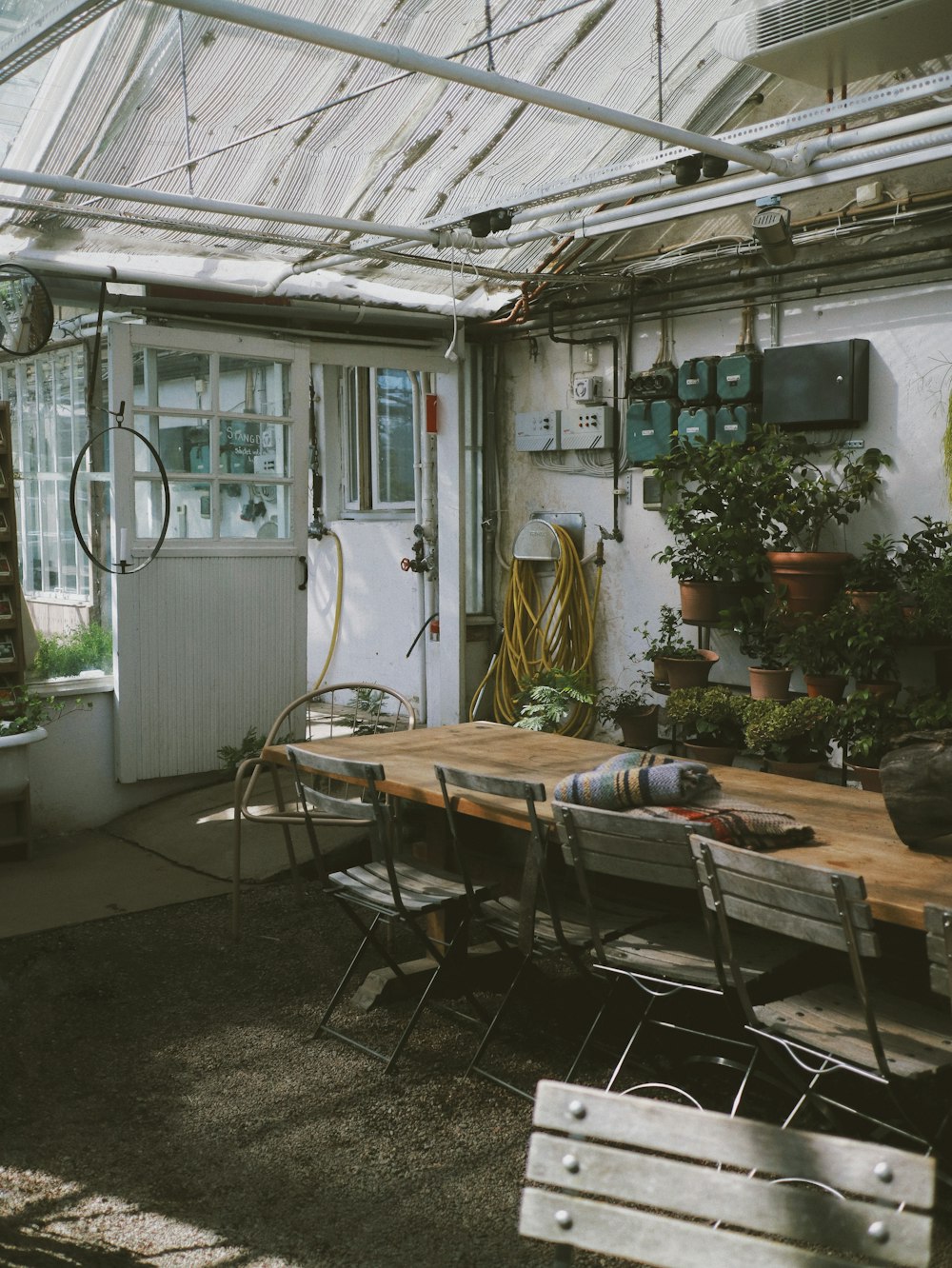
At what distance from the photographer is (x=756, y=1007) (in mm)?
3146

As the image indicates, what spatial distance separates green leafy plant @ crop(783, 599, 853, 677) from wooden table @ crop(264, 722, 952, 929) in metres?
1.72

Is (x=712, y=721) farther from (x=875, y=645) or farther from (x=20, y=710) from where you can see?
(x=20, y=710)

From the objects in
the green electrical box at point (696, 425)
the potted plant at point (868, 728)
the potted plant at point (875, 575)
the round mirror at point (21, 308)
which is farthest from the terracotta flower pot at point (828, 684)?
the round mirror at point (21, 308)

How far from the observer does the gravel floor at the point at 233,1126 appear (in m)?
2.91

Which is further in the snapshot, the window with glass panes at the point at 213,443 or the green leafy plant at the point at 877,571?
the window with glass panes at the point at 213,443

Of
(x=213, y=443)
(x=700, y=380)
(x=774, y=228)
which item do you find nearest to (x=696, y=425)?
(x=700, y=380)

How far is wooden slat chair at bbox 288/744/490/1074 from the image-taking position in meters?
3.86

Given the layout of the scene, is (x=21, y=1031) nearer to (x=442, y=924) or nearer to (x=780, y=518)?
(x=442, y=924)

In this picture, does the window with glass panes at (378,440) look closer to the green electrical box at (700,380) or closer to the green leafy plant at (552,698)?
the green leafy plant at (552,698)

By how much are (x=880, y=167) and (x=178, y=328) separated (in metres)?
3.64

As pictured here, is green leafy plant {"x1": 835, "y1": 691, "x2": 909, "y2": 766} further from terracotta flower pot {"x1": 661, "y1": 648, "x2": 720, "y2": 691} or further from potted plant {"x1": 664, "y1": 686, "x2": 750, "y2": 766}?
terracotta flower pot {"x1": 661, "y1": 648, "x2": 720, "y2": 691}

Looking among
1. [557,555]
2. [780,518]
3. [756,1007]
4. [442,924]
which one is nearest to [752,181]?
[780,518]

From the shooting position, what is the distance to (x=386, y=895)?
156 inches

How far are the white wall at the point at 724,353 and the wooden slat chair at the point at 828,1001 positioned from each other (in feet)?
11.5
